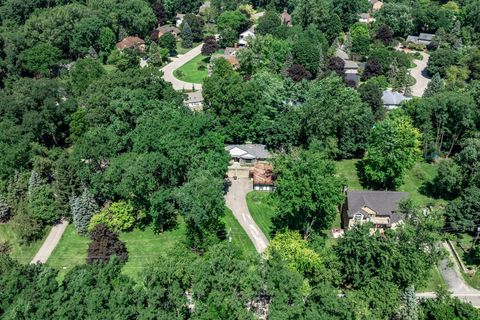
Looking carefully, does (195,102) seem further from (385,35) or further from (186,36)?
(385,35)

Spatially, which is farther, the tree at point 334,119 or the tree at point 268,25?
the tree at point 268,25

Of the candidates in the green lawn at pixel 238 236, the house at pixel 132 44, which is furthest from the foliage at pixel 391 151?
the house at pixel 132 44

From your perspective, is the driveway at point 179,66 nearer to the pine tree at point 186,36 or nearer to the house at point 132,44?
the pine tree at point 186,36

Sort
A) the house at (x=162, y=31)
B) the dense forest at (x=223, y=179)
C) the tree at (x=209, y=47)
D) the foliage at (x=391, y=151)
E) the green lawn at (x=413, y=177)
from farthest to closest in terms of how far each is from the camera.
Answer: the house at (x=162, y=31), the tree at (x=209, y=47), the green lawn at (x=413, y=177), the foliage at (x=391, y=151), the dense forest at (x=223, y=179)

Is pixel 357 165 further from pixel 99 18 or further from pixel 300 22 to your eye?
pixel 99 18

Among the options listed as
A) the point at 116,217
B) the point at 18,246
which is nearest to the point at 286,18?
the point at 116,217

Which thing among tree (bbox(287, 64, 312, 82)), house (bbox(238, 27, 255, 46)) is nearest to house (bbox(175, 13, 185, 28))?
house (bbox(238, 27, 255, 46))
